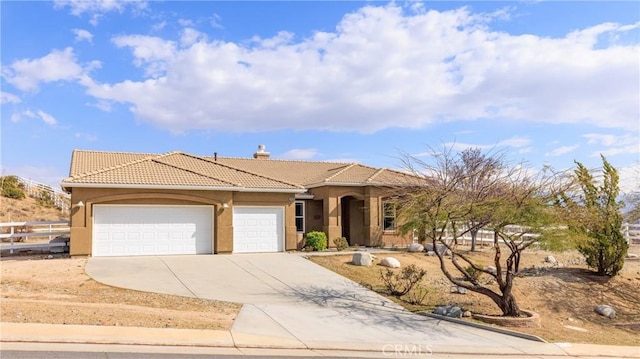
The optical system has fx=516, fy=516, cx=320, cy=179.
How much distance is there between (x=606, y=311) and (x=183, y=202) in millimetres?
15985

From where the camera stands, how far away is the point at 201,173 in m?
23.0

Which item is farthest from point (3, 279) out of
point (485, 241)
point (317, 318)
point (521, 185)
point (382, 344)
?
point (485, 241)

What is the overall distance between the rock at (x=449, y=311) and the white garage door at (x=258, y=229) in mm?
10457

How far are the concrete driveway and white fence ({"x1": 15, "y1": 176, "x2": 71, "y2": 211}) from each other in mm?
31001

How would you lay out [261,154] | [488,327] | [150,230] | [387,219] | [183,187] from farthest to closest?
1. [261,154]
2. [387,219]
3. [183,187]
4. [150,230]
5. [488,327]

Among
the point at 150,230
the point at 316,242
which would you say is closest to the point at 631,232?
the point at 316,242

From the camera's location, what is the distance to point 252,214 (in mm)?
22969

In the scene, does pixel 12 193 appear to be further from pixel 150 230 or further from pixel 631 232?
pixel 631 232

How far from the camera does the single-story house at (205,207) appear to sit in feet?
65.9

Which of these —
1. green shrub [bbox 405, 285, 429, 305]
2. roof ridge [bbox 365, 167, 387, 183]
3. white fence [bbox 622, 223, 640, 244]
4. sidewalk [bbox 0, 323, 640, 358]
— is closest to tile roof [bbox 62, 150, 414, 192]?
roof ridge [bbox 365, 167, 387, 183]

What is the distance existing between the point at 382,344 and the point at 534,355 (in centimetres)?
315

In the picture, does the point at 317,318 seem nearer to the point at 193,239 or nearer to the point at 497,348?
the point at 497,348

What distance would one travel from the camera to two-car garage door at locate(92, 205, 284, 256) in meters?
20.2

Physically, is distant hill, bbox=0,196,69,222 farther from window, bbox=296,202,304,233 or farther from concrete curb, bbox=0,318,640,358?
concrete curb, bbox=0,318,640,358
